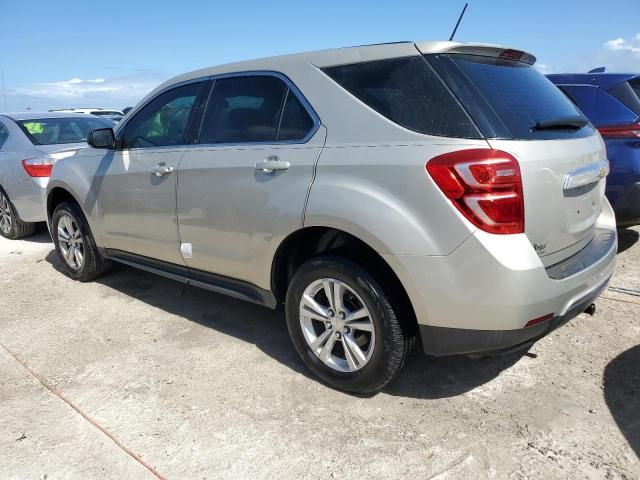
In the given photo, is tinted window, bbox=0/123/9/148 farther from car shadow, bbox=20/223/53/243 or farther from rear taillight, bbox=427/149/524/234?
rear taillight, bbox=427/149/524/234

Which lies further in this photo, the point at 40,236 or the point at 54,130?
the point at 40,236

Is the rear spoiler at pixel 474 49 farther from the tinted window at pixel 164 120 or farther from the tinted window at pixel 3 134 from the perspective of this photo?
the tinted window at pixel 3 134

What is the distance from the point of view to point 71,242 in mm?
4824

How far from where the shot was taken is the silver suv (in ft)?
7.38

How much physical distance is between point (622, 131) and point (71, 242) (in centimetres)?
493

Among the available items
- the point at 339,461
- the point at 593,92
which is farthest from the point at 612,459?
the point at 593,92

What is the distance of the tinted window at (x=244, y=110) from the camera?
304 cm

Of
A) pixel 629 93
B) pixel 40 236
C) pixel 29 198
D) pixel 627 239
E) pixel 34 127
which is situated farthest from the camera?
pixel 40 236

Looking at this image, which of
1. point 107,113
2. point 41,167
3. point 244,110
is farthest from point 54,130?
point 107,113

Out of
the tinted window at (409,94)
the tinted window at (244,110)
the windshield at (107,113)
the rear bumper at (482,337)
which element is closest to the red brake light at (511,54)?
the tinted window at (409,94)

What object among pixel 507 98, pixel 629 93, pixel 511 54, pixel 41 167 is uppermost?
pixel 511 54

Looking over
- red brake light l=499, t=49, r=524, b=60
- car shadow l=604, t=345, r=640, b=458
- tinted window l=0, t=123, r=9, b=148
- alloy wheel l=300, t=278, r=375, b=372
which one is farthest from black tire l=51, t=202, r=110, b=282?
car shadow l=604, t=345, r=640, b=458

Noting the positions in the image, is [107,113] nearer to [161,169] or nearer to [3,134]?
[3,134]

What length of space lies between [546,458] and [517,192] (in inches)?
46.3
